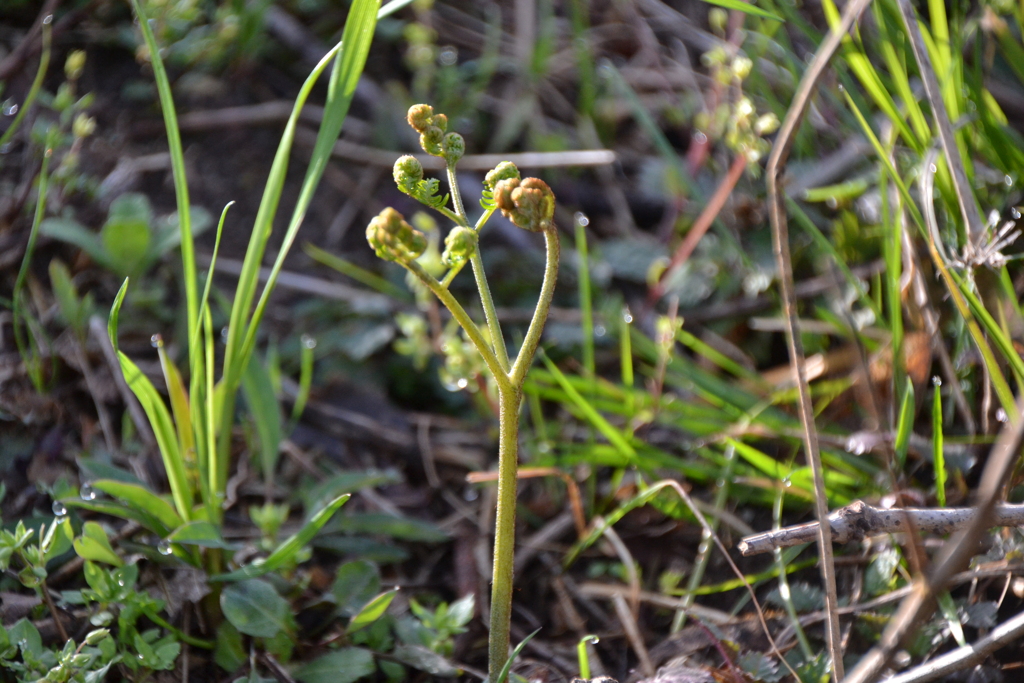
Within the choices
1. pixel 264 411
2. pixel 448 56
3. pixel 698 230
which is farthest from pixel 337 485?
pixel 448 56

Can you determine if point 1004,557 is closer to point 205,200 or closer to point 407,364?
point 407,364

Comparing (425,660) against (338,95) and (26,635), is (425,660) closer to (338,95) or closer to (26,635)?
(26,635)

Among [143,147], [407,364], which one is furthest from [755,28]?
[143,147]

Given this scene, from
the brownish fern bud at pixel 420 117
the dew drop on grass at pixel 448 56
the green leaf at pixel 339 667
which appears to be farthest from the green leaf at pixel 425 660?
the dew drop on grass at pixel 448 56

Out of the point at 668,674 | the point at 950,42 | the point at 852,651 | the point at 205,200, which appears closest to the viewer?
the point at 668,674

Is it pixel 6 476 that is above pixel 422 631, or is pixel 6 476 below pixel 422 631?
above

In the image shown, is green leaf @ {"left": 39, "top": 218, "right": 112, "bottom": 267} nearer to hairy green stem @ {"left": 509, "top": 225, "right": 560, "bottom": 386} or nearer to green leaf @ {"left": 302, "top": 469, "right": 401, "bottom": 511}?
green leaf @ {"left": 302, "top": 469, "right": 401, "bottom": 511}

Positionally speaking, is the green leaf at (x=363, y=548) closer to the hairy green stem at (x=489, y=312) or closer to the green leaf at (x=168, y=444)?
the green leaf at (x=168, y=444)
